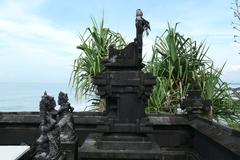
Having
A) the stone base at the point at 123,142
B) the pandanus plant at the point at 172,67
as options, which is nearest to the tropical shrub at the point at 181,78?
the pandanus plant at the point at 172,67

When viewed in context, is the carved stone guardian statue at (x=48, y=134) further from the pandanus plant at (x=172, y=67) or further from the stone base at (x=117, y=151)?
the pandanus plant at (x=172, y=67)

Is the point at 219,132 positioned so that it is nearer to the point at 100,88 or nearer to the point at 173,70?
the point at 100,88

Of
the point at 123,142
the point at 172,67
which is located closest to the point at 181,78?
the point at 172,67

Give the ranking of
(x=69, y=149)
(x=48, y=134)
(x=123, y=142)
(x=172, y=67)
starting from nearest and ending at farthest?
1. (x=48, y=134)
2. (x=69, y=149)
3. (x=123, y=142)
4. (x=172, y=67)

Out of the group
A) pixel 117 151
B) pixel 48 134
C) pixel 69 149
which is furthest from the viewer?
pixel 117 151

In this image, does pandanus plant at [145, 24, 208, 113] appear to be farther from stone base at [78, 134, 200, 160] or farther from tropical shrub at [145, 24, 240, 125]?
stone base at [78, 134, 200, 160]

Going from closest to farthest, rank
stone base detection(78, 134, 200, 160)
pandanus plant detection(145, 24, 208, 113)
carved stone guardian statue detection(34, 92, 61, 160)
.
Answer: carved stone guardian statue detection(34, 92, 61, 160), stone base detection(78, 134, 200, 160), pandanus plant detection(145, 24, 208, 113)

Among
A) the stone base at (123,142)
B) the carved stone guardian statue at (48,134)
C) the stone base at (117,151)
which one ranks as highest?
the carved stone guardian statue at (48,134)

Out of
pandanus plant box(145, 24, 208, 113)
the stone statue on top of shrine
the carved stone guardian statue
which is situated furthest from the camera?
pandanus plant box(145, 24, 208, 113)

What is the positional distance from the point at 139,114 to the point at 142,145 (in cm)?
78

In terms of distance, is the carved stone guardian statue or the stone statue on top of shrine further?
the stone statue on top of shrine

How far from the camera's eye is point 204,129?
28.3ft

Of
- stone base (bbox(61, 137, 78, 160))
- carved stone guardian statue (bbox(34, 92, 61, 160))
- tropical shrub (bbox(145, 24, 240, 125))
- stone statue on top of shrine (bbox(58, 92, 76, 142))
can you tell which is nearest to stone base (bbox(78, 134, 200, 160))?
stone base (bbox(61, 137, 78, 160))

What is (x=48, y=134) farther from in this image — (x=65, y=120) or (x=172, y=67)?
(x=172, y=67)
